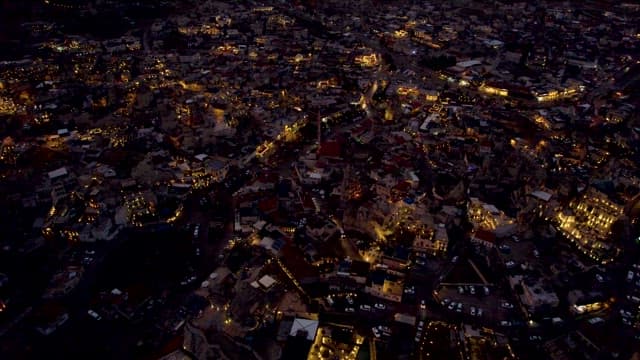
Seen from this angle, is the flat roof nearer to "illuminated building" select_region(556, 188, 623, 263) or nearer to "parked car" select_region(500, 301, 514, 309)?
"parked car" select_region(500, 301, 514, 309)

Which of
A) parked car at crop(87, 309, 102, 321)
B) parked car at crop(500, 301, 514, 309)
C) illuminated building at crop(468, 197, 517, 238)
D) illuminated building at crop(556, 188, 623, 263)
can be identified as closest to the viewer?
parked car at crop(87, 309, 102, 321)

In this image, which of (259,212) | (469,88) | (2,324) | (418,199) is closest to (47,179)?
(2,324)

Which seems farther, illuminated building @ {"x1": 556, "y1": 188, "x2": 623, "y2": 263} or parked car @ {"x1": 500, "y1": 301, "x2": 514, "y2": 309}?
illuminated building @ {"x1": 556, "y1": 188, "x2": 623, "y2": 263}

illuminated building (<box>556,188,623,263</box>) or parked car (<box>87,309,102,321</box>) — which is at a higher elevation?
illuminated building (<box>556,188,623,263</box>)

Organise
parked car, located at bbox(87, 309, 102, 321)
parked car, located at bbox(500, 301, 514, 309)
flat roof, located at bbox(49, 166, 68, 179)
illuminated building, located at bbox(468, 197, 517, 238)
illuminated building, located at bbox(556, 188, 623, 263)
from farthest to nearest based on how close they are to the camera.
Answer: flat roof, located at bbox(49, 166, 68, 179) → illuminated building, located at bbox(468, 197, 517, 238) → illuminated building, located at bbox(556, 188, 623, 263) → parked car, located at bbox(500, 301, 514, 309) → parked car, located at bbox(87, 309, 102, 321)

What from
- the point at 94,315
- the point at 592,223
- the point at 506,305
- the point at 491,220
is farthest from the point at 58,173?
the point at 592,223

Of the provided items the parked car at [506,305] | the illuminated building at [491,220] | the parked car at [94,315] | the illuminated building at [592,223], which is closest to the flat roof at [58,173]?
the parked car at [94,315]

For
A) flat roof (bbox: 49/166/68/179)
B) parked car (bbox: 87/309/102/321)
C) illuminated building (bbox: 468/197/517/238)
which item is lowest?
parked car (bbox: 87/309/102/321)

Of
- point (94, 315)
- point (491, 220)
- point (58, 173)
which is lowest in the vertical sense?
point (94, 315)

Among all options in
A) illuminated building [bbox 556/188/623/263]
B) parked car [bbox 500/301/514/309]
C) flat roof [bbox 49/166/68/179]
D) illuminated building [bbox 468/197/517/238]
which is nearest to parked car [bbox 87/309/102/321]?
flat roof [bbox 49/166/68/179]

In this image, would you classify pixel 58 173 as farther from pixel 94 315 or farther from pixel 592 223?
pixel 592 223

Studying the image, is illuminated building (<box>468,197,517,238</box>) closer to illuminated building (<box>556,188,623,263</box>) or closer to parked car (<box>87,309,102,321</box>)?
illuminated building (<box>556,188,623,263</box>)

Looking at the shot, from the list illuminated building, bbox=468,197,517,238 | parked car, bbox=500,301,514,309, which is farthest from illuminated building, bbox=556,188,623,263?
parked car, bbox=500,301,514,309
